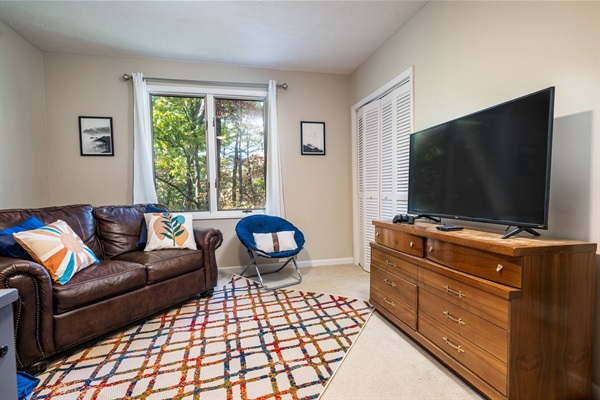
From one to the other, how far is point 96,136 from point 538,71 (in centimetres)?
404

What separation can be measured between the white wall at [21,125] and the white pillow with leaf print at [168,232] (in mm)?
1246

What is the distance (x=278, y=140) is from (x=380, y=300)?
7.57 ft

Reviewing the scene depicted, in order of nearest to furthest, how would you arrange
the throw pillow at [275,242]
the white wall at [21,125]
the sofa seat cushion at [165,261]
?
the sofa seat cushion at [165,261] → the white wall at [21,125] → the throw pillow at [275,242]

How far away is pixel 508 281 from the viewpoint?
1.25 m

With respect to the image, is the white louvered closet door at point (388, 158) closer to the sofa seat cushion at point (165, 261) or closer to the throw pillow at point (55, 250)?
the sofa seat cushion at point (165, 261)

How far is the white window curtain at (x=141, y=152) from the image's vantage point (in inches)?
129

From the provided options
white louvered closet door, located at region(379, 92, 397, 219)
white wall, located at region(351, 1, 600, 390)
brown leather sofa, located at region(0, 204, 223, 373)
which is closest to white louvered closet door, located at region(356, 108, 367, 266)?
white louvered closet door, located at region(379, 92, 397, 219)

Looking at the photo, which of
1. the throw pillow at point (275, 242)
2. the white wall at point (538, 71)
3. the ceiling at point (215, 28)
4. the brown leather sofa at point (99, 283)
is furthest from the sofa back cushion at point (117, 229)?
the white wall at point (538, 71)

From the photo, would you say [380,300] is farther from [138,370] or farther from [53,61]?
[53,61]

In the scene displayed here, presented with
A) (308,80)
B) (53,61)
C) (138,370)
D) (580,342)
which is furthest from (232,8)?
(580,342)

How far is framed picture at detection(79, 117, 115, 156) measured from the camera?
3.28m

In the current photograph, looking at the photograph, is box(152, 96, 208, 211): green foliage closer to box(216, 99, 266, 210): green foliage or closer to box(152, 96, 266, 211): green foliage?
box(152, 96, 266, 211): green foliage

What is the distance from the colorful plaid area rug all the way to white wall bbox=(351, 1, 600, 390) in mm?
1403

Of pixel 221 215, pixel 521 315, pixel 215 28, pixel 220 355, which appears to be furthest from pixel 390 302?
pixel 215 28
